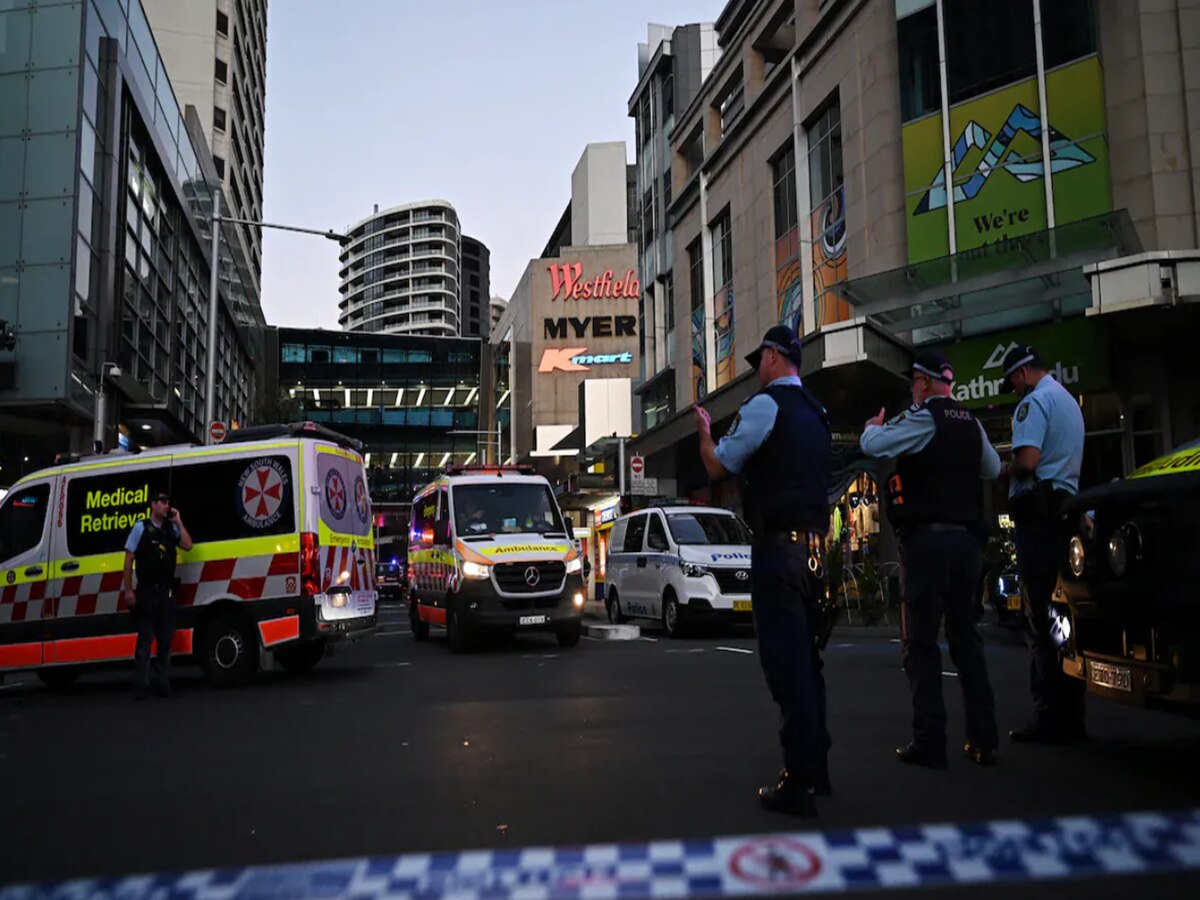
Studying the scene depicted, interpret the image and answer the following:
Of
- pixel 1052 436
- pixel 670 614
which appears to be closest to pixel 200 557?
pixel 670 614

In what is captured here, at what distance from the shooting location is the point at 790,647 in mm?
4426

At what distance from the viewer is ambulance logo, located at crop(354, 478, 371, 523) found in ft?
41.4

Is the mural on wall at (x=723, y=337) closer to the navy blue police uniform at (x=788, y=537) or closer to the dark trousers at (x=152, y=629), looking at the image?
the dark trousers at (x=152, y=629)

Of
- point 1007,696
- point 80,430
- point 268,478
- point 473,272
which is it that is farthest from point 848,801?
point 473,272

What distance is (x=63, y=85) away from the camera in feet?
71.8

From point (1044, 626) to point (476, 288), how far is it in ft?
601

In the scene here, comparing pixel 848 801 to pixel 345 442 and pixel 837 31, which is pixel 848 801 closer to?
pixel 345 442

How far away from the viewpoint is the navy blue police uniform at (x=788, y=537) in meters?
4.42

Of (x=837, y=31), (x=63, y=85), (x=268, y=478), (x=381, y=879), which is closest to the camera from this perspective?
(x=381, y=879)

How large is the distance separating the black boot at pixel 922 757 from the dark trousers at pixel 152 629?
7.30 metres

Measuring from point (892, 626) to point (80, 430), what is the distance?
56.3ft

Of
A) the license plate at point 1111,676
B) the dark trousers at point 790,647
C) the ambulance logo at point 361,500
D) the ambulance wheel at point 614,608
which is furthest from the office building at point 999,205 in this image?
the dark trousers at point 790,647

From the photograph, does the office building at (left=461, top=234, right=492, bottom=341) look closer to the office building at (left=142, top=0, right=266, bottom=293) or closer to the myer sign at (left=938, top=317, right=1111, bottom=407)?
the office building at (left=142, top=0, right=266, bottom=293)

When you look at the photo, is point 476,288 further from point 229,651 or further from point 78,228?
point 229,651
